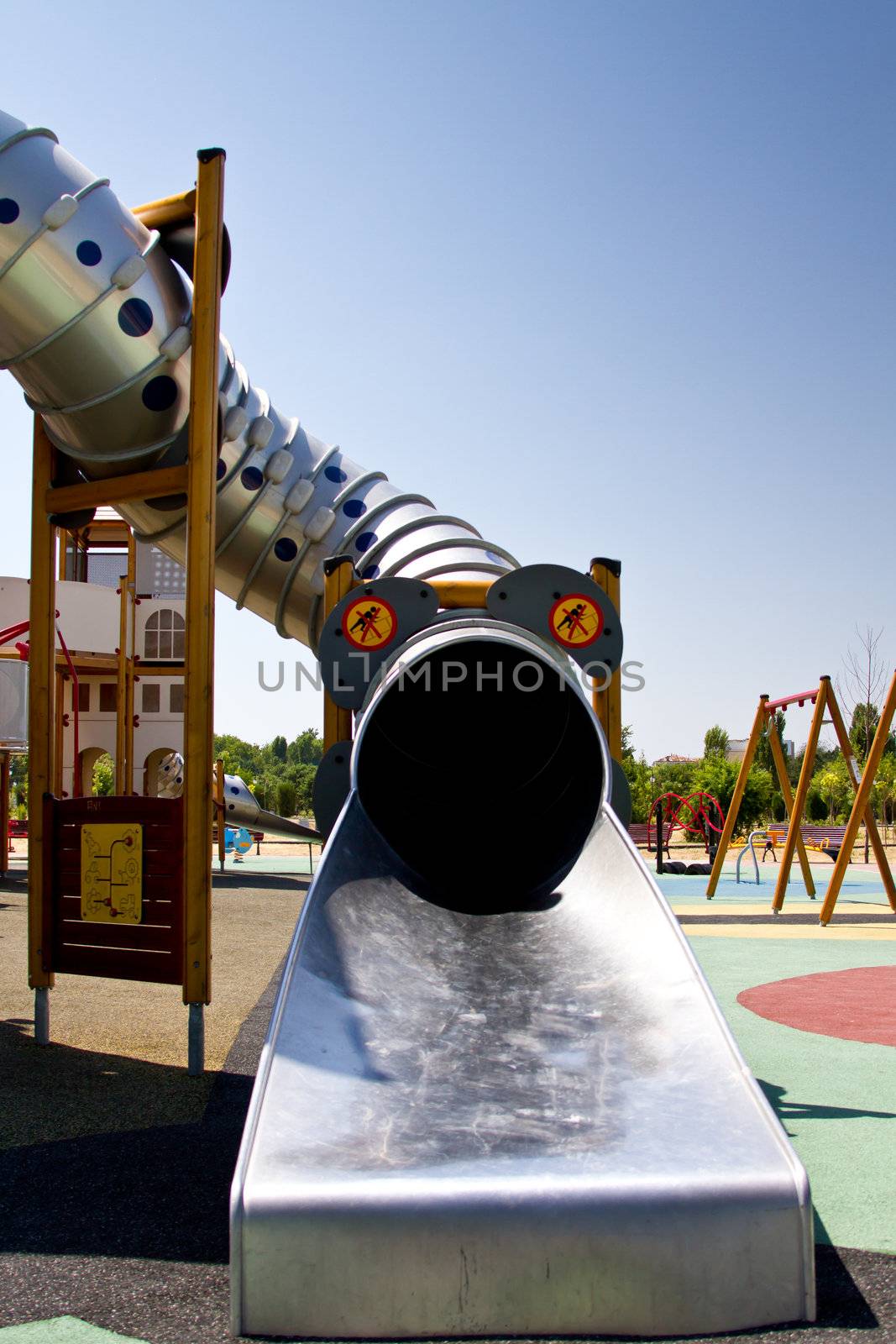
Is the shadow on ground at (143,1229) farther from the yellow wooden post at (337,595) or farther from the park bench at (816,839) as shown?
the park bench at (816,839)

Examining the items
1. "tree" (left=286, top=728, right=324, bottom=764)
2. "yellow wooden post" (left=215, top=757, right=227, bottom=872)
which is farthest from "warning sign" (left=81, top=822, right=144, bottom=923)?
"tree" (left=286, top=728, right=324, bottom=764)

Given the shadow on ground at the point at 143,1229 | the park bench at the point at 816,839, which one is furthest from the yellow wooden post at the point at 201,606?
the park bench at the point at 816,839

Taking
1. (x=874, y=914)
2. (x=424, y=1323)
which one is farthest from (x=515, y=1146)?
(x=874, y=914)

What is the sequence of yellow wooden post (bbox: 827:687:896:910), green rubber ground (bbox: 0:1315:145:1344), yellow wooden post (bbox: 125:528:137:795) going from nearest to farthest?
green rubber ground (bbox: 0:1315:145:1344), yellow wooden post (bbox: 827:687:896:910), yellow wooden post (bbox: 125:528:137:795)

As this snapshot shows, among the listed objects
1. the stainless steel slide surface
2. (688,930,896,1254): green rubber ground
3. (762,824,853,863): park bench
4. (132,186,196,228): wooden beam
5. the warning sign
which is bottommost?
(762,824,853,863): park bench

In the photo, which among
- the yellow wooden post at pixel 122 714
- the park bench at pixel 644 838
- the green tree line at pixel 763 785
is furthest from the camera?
the green tree line at pixel 763 785

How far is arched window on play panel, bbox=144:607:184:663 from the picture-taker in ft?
87.7

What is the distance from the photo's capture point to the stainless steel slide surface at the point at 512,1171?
2471 mm

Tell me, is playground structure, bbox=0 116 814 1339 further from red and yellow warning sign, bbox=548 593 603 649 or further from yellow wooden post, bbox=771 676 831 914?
yellow wooden post, bbox=771 676 831 914

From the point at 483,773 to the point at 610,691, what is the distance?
88 cm

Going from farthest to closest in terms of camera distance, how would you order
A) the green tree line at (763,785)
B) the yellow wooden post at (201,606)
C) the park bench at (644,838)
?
the green tree line at (763,785) → the park bench at (644,838) → the yellow wooden post at (201,606)

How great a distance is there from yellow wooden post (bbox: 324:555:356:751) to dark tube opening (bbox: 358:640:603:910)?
0.59ft

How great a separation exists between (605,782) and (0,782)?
12581 mm

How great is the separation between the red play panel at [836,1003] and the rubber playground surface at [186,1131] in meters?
0.02
